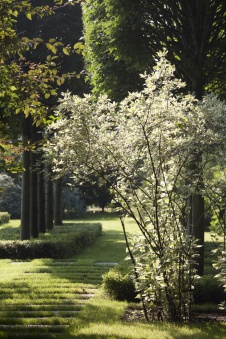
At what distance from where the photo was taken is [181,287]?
26.6 feet

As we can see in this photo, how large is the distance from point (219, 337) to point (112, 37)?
28.0 feet

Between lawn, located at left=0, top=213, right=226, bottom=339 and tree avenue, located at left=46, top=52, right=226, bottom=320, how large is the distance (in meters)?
0.74

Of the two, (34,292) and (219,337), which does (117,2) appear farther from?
(219,337)

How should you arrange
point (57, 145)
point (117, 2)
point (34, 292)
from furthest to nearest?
1. point (117, 2)
2. point (34, 292)
3. point (57, 145)

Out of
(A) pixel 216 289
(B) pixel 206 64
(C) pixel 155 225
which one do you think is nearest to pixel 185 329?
(C) pixel 155 225

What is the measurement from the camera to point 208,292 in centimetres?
993

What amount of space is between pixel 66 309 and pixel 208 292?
115 inches

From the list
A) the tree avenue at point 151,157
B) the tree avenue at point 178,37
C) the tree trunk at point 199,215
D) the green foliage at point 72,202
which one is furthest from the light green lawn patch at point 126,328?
the green foliage at point 72,202

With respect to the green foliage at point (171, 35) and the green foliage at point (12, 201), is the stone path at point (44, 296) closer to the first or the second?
the green foliage at point (171, 35)

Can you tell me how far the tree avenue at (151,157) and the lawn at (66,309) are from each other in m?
0.74

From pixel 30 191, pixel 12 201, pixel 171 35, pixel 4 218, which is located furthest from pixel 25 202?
pixel 12 201

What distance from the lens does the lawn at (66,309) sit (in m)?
6.83

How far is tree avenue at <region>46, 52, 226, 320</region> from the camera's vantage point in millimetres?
7539

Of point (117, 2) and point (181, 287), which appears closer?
point (181, 287)
